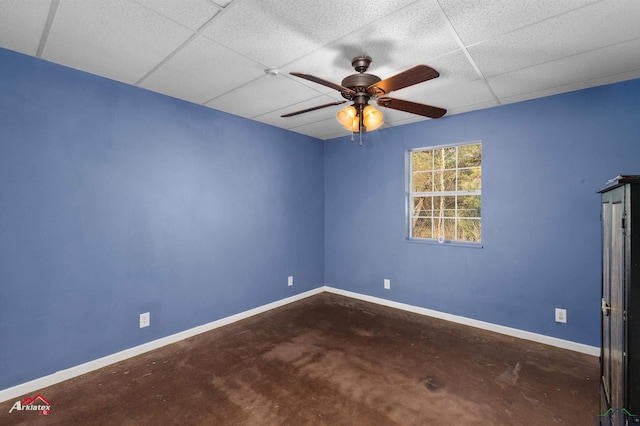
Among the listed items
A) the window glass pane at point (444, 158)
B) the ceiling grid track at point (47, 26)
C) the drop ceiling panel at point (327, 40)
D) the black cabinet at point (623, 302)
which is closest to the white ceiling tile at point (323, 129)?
the drop ceiling panel at point (327, 40)

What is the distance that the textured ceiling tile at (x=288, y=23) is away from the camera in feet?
5.14

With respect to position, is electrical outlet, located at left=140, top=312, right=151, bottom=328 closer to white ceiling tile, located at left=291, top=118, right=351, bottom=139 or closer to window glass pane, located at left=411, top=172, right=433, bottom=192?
white ceiling tile, located at left=291, top=118, right=351, bottom=139

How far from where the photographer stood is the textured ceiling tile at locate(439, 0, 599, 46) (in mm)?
1546

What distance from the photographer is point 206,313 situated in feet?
10.6

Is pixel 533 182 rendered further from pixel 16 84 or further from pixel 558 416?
pixel 16 84

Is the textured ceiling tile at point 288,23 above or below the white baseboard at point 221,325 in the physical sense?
above

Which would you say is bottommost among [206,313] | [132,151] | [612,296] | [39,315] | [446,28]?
[206,313]

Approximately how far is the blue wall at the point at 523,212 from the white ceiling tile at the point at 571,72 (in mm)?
287

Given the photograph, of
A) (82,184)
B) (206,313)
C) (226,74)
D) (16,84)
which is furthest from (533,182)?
(16,84)

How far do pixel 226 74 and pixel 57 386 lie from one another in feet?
9.03

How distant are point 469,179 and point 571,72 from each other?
4.49 ft

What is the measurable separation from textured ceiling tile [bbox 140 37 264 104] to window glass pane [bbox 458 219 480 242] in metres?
2.80

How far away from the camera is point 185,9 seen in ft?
5.26

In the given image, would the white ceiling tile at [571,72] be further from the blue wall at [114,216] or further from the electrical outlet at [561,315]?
the blue wall at [114,216]
